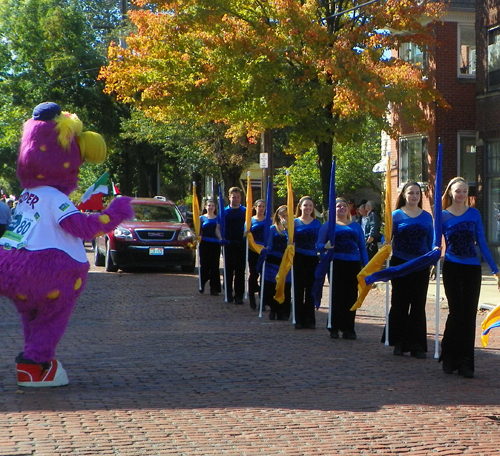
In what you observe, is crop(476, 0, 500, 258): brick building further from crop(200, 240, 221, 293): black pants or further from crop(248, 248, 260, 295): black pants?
crop(248, 248, 260, 295): black pants

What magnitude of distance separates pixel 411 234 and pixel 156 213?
12.4 m

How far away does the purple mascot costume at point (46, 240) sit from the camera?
6.99 m

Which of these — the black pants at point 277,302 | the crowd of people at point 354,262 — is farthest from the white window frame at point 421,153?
the black pants at point 277,302

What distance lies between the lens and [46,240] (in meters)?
7.03

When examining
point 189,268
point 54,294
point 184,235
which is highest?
point 54,294

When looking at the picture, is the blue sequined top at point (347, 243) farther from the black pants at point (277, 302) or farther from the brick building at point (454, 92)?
the brick building at point (454, 92)

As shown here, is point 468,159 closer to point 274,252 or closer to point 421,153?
point 421,153

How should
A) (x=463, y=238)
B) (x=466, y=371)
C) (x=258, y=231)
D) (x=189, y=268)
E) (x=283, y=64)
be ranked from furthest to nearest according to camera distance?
(x=189, y=268), (x=283, y=64), (x=258, y=231), (x=463, y=238), (x=466, y=371)

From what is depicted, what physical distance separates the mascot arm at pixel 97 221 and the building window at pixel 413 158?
57.1ft

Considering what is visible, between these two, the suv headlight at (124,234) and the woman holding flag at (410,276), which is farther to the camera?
the suv headlight at (124,234)

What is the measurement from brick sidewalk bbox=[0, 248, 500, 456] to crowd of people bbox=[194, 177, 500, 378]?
33cm

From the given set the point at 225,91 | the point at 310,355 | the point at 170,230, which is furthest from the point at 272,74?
the point at 310,355

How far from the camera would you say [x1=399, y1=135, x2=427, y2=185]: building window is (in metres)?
23.9

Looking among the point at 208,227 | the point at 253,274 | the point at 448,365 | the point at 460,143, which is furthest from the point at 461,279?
the point at 460,143
